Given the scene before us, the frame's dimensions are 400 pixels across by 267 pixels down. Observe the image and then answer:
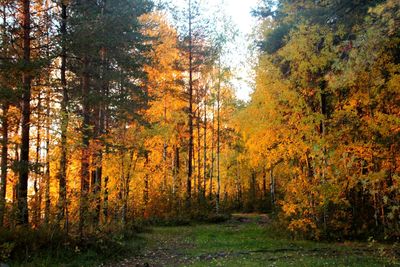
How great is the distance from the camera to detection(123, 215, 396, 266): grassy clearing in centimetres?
1069

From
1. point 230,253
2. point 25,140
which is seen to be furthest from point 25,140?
point 230,253

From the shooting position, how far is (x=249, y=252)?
12.8m

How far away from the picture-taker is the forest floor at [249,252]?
1067 centimetres

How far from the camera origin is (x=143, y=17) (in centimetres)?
2367

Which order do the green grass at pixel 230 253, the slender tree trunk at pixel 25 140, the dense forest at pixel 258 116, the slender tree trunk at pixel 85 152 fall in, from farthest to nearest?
1. the slender tree trunk at pixel 85 152
2. the dense forest at pixel 258 116
3. the slender tree trunk at pixel 25 140
4. the green grass at pixel 230 253

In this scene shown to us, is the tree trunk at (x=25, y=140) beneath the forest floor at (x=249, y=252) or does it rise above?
above

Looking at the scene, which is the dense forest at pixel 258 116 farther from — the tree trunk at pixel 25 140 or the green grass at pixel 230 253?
the green grass at pixel 230 253

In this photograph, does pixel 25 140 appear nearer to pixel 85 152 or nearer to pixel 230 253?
pixel 85 152

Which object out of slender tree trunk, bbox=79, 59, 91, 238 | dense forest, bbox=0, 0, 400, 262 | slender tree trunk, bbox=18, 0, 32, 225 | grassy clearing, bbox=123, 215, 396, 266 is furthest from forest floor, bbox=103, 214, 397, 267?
slender tree trunk, bbox=18, 0, 32, 225

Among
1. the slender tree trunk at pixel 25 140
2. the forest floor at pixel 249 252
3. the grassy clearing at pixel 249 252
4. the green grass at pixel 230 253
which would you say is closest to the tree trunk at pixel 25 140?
the slender tree trunk at pixel 25 140

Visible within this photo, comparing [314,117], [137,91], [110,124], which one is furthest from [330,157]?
[110,124]

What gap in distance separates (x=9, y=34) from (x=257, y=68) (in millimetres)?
11222

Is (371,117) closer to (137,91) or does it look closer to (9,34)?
(137,91)

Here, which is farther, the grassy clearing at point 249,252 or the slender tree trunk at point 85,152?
the slender tree trunk at point 85,152
